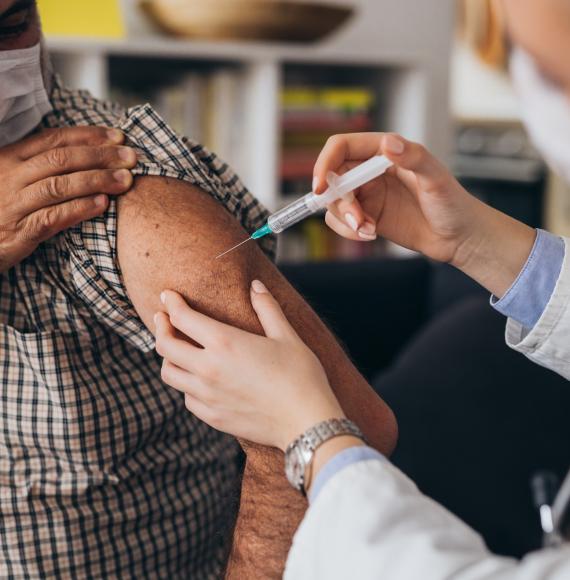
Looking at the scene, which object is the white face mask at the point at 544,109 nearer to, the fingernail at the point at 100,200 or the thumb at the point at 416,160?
the thumb at the point at 416,160

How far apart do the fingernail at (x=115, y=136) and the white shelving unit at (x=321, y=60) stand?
152 centimetres

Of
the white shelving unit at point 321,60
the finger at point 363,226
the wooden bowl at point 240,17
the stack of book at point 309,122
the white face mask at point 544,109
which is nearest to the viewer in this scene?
the white face mask at point 544,109

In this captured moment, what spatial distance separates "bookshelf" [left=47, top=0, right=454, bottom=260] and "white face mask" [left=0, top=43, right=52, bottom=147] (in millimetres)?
1473

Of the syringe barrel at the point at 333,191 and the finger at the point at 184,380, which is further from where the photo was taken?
the syringe barrel at the point at 333,191

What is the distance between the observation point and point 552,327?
1.04 m

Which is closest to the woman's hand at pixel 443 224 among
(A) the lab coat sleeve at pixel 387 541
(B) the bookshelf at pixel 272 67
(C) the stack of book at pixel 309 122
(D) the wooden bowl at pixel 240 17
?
(A) the lab coat sleeve at pixel 387 541

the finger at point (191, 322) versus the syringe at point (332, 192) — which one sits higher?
A: the syringe at point (332, 192)

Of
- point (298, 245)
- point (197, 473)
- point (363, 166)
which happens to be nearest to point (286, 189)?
point (298, 245)

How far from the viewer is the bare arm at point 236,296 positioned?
0.95 metres

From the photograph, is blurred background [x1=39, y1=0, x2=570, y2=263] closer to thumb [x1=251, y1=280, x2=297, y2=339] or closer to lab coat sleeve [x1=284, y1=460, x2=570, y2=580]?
A: thumb [x1=251, y1=280, x2=297, y2=339]

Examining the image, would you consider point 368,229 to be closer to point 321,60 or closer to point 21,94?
point 21,94

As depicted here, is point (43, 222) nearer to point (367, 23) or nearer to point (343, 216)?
point (343, 216)

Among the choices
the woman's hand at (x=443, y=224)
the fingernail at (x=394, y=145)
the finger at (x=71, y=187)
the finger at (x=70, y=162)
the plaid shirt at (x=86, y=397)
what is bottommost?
the plaid shirt at (x=86, y=397)

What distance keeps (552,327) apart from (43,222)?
0.62 m
